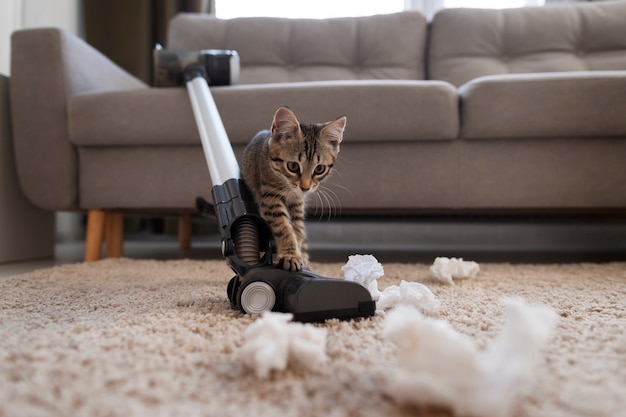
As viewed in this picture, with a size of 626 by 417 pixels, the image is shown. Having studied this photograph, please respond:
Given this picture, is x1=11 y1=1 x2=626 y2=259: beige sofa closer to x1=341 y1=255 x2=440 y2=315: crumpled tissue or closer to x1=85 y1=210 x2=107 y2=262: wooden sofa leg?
x1=85 y1=210 x2=107 y2=262: wooden sofa leg

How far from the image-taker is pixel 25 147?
159 cm

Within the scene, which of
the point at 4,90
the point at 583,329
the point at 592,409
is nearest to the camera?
the point at 592,409

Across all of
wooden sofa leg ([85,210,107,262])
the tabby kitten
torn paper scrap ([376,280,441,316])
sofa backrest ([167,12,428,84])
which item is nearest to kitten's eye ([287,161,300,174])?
the tabby kitten

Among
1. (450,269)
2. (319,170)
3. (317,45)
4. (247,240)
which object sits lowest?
(450,269)

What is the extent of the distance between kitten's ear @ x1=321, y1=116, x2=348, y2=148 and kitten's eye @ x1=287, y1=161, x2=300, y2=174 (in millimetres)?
111

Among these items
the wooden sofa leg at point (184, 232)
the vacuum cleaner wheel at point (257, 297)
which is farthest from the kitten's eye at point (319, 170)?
the wooden sofa leg at point (184, 232)

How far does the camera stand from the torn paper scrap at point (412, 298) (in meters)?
0.78

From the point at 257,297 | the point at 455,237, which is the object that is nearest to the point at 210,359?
the point at 257,297

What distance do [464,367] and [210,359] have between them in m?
0.29

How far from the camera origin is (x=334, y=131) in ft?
3.86

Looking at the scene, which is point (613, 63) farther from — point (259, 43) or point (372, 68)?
point (259, 43)

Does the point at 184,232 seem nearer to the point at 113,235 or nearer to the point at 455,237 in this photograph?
the point at 113,235

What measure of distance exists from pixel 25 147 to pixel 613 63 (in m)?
2.56

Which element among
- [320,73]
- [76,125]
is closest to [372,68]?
[320,73]
